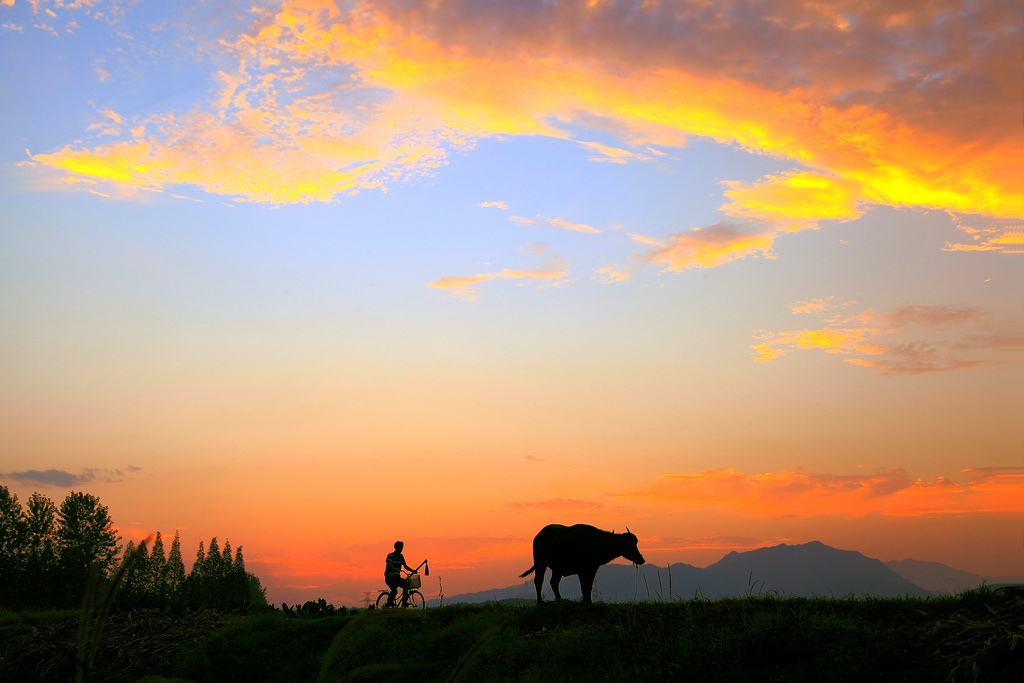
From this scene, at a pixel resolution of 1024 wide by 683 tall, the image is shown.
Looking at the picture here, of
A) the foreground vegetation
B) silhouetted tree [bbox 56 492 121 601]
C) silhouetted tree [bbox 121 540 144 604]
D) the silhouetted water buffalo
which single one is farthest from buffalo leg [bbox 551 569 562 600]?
silhouetted tree [bbox 56 492 121 601]

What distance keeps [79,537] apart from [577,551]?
2412 inches

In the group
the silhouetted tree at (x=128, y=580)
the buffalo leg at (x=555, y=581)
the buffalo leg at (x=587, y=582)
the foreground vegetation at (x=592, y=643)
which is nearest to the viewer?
the silhouetted tree at (x=128, y=580)

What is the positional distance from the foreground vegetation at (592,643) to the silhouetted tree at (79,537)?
4857cm

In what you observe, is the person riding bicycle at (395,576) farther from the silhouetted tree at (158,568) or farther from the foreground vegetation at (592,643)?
the silhouetted tree at (158,568)

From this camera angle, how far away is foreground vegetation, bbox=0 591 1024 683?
34.3 feet

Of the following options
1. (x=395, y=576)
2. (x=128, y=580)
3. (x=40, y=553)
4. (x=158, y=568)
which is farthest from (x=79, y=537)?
(x=395, y=576)

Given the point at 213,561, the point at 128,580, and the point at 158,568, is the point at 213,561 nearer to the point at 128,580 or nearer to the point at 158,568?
the point at 158,568

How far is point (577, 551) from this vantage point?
16750 millimetres

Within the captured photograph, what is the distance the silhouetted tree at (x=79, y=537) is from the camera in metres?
60.1

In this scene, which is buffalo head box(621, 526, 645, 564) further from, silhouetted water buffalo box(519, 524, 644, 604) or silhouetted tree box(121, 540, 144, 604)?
silhouetted tree box(121, 540, 144, 604)

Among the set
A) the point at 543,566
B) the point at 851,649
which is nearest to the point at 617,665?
the point at 851,649

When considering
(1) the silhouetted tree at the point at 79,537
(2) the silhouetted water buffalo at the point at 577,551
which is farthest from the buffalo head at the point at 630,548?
(1) the silhouetted tree at the point at 79,537

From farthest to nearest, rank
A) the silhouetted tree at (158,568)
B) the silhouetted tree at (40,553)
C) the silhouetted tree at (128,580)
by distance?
the silhouetted tree at (158,568), the silhouetted tree at (40,553), the silhouetted tree at (128,580)

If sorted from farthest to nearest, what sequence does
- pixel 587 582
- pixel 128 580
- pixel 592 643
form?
pixel 128 580 → pixel 587 582 → pixel 592 643
